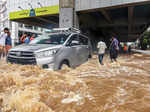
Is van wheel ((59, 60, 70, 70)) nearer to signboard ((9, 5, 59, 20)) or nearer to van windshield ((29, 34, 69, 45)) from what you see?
van windshield ((29, 34, 69, 45))

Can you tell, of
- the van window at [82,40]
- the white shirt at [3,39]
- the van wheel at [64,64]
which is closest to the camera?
the van wheel at [64,64]

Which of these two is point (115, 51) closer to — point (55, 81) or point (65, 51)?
point (65, 51)

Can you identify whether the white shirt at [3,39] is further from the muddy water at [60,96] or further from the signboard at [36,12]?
the signboard at [36,12]

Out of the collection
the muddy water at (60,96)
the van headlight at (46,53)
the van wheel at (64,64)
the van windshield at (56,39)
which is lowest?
the muddy water at (60,96)

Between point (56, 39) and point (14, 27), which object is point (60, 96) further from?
point (14, 27)

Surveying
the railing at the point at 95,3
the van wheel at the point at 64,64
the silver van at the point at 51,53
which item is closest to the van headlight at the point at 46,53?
the silver van at the point at 51,53

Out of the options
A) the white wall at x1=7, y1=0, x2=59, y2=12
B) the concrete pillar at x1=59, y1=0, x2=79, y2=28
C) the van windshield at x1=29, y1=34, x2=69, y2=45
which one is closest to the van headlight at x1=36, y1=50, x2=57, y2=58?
the van windshield at x1=29, y1=34, x2=69, y2=45

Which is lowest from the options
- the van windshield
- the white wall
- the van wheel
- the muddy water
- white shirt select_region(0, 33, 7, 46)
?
the muddy water

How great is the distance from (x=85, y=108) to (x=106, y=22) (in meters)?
18.3

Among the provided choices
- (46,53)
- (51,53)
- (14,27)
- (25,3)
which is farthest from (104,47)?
(14,27)

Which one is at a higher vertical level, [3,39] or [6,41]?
[3,39]

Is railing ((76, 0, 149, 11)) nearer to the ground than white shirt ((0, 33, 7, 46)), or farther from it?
farther from it

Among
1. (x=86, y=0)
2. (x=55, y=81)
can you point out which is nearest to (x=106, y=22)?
(x=86, y=0)

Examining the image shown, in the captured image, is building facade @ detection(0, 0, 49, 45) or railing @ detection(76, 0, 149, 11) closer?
railing @ detection(76, 0, 149, 11)
